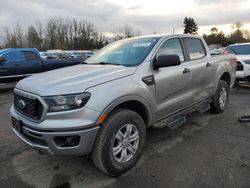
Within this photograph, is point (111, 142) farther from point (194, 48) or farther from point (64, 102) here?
point (194, 48)

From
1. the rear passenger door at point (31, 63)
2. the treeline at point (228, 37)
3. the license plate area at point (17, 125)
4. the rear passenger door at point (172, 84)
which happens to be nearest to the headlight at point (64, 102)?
the license plate area at point (17, 125)

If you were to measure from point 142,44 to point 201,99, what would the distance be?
5.70ft

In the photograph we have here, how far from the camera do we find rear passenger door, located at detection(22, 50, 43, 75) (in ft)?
31.3

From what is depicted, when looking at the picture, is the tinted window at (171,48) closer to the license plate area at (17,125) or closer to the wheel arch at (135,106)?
the wheel arch at (135,106)

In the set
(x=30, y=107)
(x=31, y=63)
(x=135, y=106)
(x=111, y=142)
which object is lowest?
(x=111, y=142)

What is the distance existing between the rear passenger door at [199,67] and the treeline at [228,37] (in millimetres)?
69355

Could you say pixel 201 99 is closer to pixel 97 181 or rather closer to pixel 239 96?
pixel 97 181

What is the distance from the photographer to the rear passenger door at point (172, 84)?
3.24 meters

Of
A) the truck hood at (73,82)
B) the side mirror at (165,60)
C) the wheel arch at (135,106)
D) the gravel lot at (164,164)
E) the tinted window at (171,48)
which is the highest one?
the tinted window at (171,48)

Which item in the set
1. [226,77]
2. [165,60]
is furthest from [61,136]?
[226,77]

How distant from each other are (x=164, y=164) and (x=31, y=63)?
8.43 m

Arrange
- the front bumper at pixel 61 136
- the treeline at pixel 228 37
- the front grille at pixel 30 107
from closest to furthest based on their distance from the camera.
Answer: the front bumper at pixel 61 136, the front grille at pixel 30 107, the treeline at pixel 228 37

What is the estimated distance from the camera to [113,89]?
2578 millimetres

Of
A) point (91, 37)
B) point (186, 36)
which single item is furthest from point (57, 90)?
point (91, 37)
